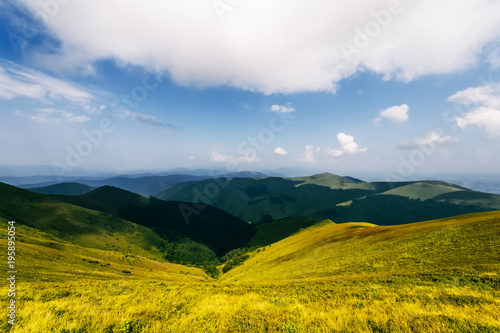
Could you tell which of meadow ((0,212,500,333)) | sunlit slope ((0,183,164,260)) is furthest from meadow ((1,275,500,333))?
sunlit slope ((0,183,164,260))

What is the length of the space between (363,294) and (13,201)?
149 metres

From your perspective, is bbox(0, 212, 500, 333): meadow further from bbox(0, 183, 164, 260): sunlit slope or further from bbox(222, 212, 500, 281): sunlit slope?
bbox(0, 183, 164, 260): sunlit slope

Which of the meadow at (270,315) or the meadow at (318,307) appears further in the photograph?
the meadow at (318,307)

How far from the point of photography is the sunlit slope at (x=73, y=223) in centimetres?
8625

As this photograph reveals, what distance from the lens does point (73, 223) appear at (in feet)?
320

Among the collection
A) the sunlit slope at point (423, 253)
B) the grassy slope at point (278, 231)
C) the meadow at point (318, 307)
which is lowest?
the grassy slope at point (278, 231)

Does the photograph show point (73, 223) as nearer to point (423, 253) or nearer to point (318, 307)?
point (318, 307)

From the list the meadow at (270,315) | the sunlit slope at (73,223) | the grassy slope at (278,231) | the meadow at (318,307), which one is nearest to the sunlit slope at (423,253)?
the meadow at (318,307)

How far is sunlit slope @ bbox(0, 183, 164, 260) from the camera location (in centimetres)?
8625

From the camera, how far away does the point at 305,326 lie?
7594 millimetres

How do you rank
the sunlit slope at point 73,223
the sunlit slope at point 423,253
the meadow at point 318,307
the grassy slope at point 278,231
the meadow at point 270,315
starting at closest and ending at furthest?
the meadow at point 270,315
the meadow at point 318,307
the sunlit slope at point 423,253
the sunlit slope at point 73,223
the grassy slope at point 278,231

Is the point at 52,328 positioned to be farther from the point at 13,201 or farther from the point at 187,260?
the point at 13,201

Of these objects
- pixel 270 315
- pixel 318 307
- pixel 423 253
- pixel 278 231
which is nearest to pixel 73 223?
pixel 270 315

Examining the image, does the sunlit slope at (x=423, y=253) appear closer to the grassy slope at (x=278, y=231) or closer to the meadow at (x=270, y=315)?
the meadow at (x=270, y=315)
